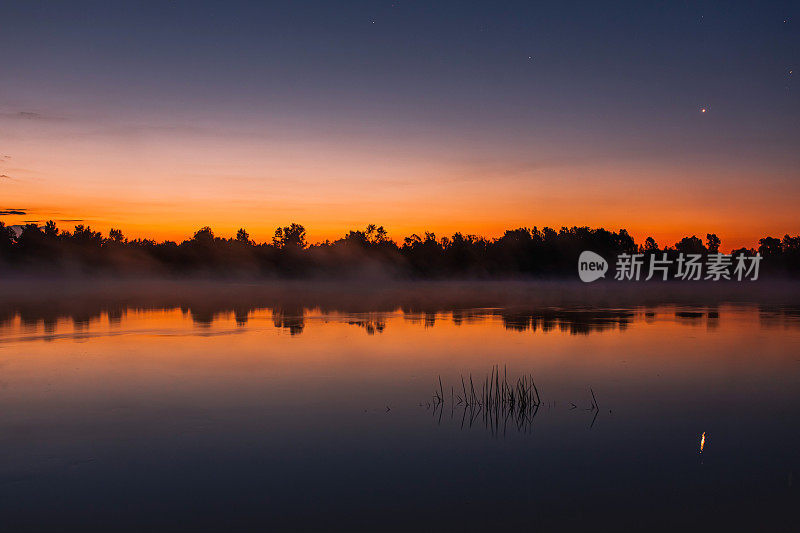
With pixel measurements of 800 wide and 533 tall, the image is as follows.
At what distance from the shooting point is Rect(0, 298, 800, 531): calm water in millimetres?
8898

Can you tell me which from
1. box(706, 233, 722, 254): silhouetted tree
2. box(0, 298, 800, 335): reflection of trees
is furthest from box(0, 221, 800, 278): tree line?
box(0, 298, 800, 335): reflection of trees

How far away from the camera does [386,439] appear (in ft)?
40.4

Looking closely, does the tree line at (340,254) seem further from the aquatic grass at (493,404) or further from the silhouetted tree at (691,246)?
the aquatic grass at (493,404)

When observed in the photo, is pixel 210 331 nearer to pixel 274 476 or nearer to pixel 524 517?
pixel 274 476

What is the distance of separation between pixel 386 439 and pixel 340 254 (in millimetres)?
164056

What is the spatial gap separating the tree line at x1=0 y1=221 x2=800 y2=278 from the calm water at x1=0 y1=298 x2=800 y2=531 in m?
146

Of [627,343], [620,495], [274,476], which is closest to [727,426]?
[620,495]

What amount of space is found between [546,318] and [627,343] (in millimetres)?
12651

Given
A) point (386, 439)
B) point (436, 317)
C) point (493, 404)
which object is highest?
point (436, 317)

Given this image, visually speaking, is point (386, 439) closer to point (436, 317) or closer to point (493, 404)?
point (493, 404)

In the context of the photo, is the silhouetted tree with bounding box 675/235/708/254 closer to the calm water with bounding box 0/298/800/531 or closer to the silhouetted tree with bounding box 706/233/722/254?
the silhouetted tree with bounding box 706/233/722/254

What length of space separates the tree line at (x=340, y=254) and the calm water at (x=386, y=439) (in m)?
146

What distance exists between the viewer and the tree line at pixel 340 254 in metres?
161

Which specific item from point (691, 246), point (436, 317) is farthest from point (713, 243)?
point (436, 317)
